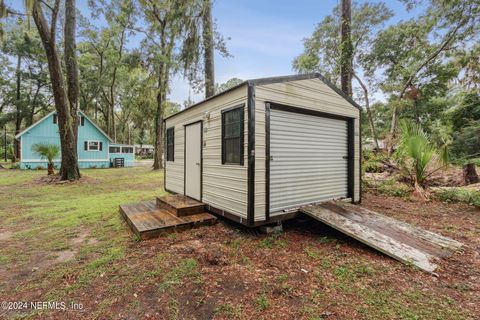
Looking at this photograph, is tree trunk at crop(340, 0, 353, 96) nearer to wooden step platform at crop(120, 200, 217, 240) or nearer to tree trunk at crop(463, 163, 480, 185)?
tree trunk at crop(463, 163, 480, 185)

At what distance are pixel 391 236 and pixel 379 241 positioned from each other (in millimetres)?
318

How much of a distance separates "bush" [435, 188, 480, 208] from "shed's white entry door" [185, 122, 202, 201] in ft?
21.5

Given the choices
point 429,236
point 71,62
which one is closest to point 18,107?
point 71,62

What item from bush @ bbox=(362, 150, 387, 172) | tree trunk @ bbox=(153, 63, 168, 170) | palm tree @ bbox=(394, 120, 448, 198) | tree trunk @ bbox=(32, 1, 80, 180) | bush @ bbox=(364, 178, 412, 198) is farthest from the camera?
tree trunk @ bbox=(153, 63, 168, 170)

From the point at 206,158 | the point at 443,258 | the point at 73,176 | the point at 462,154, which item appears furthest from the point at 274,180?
the point at 73,176

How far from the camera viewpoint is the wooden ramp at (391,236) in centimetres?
294

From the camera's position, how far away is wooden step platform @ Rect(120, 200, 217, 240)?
3.79 metres

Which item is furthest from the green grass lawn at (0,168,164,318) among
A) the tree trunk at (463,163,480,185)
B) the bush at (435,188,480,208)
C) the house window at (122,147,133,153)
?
the house window at (122,147,133,153)

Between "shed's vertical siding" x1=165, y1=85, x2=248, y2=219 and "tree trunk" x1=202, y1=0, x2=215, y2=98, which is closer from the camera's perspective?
"shed's vertical siding" x1=165, y1=85, x2=248, y2=219

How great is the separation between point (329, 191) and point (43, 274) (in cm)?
506

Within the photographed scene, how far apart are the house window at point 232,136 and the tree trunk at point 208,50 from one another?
6.37 m

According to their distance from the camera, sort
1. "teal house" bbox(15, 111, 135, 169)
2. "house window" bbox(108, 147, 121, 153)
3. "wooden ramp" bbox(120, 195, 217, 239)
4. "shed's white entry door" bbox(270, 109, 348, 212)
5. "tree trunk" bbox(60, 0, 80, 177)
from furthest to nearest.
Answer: "house window" bbox(108, 147, 121, 153), "teal house" bbox(15, 111, 135, 169), "tree trunk" bbox(60, 0, 80, 177), "shed's white entry door" bbox(270, 109, 348, 212), "wooden ramp" bbox(120, 195, 217, 239)

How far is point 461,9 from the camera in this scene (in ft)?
28.4

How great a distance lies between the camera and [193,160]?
5461 millimetres
